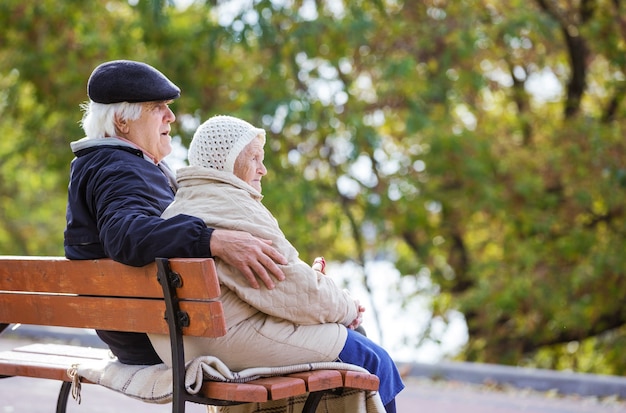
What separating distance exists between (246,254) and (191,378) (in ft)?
1.37

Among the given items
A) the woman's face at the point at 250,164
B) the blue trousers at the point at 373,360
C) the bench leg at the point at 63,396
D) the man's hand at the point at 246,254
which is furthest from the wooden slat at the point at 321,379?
the bench leg at the point at 63,396

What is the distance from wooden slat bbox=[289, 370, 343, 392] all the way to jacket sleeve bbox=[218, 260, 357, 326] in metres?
0.17

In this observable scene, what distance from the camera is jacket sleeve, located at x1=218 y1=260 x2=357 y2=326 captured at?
3.11 meters

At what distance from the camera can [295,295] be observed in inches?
124

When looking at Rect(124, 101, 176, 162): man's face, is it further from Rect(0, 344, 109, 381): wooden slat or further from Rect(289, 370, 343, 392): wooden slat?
Rect(289, 370, 343, 392): wooden slat

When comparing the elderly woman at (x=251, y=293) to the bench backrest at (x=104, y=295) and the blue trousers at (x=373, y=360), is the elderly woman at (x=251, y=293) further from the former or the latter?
the bench backrest at (x=104, y=295)

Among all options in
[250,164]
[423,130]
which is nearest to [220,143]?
[250,164]

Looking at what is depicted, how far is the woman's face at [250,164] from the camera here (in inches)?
130

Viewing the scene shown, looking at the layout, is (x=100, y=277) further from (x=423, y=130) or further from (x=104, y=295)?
(x=423, y=130)

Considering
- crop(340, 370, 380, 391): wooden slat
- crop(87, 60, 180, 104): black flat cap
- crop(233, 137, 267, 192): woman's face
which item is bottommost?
crop(340, 370, 380, 391): wooden slat

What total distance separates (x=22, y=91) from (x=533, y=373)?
6890mm

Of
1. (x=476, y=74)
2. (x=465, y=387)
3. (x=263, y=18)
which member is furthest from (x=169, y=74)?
(x=465, y=387)

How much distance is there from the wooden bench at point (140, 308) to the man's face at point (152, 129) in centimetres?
53

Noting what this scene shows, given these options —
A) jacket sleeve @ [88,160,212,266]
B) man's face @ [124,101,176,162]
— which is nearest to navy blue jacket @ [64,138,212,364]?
jacket sleeve @ [88,160,212,266]
